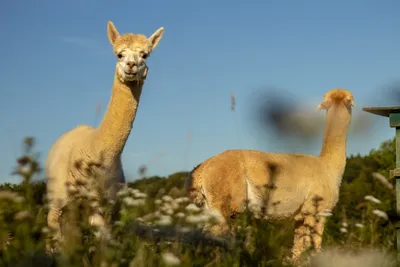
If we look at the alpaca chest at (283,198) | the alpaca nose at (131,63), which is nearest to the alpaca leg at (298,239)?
the alpaca chest at (283,198)

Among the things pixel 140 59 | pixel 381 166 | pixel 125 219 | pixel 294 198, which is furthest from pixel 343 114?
pixel 125 219

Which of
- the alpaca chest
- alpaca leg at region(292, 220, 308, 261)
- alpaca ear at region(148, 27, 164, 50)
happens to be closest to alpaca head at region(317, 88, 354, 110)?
the alpaca chest

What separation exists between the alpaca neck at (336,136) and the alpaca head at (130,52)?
4.26m

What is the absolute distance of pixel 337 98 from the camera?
11.3 meters

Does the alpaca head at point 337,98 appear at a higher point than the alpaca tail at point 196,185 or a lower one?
higher

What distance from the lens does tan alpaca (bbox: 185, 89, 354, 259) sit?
9812mm

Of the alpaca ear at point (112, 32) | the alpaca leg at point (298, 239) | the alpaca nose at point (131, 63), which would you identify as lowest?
the alpaca leg at point (298, 239)

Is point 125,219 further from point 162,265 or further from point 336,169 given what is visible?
point 336,169

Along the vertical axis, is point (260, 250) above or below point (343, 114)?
below

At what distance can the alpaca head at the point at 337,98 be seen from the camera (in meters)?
11.2

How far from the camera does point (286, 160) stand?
10.9 m

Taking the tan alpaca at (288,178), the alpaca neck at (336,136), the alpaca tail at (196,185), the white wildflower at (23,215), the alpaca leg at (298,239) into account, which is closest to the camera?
the white wildflower at (23,215)

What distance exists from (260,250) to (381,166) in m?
12.9

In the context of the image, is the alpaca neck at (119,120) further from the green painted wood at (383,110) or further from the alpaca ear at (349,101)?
the alpaca ear at (349,101)
